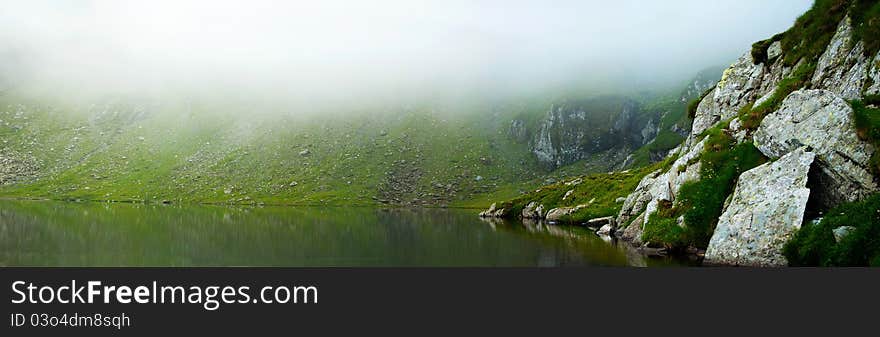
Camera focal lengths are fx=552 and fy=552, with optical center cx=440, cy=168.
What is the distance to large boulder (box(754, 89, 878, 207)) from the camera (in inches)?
1169

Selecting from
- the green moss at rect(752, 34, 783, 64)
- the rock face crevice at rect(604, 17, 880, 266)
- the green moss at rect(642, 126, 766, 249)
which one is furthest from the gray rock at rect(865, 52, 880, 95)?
A: the green moss at rect(752, 34, 783, 64)

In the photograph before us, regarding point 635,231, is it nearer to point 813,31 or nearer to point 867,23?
point 813,31

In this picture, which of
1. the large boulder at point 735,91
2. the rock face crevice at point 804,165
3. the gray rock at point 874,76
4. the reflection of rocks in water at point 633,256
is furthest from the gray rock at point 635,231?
the gray rock at point 874,76

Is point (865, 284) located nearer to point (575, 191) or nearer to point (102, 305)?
point (102, 305)

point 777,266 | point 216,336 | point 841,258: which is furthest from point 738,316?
point 216,336

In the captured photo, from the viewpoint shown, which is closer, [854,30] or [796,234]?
[796,234]

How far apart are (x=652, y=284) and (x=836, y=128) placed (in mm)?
17323

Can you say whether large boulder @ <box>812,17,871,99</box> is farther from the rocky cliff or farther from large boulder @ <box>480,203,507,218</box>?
large boulder @ <box>480,203,507,218</box>

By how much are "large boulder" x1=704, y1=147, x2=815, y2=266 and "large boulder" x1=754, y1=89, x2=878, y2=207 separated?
0.92 meters

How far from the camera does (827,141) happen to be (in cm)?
3172

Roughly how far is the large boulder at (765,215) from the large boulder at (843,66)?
786cm

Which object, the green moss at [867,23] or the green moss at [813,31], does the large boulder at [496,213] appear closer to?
the green moss at [813,31]

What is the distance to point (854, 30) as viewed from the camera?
39.4 metres

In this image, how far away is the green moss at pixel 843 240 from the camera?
25.1 metres
